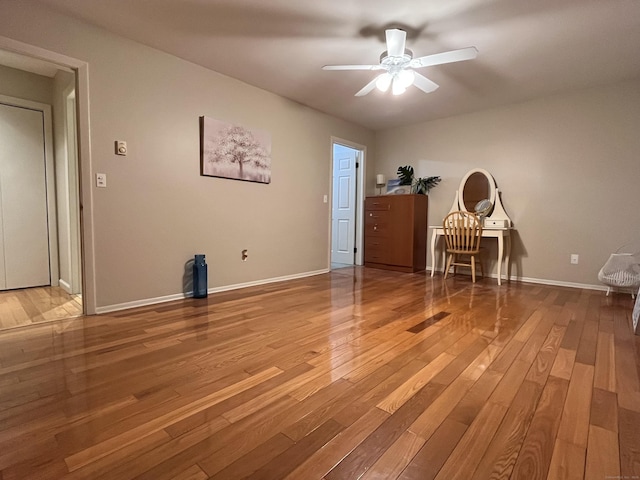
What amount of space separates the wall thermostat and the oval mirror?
4.06 meters

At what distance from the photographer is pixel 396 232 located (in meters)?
4.83

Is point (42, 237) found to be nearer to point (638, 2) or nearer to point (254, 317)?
point (254, 317)

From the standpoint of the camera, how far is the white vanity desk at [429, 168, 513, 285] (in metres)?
4.04

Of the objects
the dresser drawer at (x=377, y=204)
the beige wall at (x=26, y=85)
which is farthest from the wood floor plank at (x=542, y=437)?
the beige wall at (x=26, y=85)

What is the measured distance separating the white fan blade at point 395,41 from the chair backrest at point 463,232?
7.35 ft

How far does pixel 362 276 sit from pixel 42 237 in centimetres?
378

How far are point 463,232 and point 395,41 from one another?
8.22ft

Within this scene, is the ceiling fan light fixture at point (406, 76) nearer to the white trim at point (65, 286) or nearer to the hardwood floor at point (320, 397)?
the hardwood floor at point (320, 397)

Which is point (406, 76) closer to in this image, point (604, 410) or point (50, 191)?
point (604, 410)

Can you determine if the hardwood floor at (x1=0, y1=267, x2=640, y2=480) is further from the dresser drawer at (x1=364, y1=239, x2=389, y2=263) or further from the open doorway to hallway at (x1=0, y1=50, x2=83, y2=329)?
the dresser drawer at (x1=364, y1=239, x2=389, y2=263)

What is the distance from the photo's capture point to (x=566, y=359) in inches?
71.6

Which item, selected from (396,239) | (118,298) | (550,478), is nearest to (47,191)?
(118,298)

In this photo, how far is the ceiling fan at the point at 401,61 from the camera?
233 centimetres

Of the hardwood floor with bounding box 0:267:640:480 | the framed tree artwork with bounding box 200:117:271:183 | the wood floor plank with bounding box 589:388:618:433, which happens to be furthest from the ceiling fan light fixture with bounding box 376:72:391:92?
the wood floor plank with bounding box 589:388:618:433
